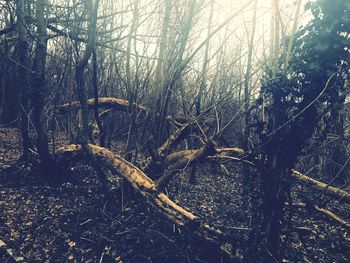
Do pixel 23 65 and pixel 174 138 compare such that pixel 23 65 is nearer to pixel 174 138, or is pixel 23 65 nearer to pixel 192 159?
pixel 174 138

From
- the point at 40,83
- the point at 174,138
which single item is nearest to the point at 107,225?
the point at 174,138

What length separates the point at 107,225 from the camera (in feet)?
13.7

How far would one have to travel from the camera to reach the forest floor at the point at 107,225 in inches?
143

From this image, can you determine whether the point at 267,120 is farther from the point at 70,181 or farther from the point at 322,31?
the point at 70,181

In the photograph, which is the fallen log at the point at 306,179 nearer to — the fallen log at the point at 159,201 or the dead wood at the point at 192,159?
the dead wood at the point at 192,159

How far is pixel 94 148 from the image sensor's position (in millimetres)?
4535

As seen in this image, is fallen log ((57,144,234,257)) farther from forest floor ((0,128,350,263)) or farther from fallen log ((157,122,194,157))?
fallen log ((157,122,194,157))

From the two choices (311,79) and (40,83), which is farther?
(40,83)

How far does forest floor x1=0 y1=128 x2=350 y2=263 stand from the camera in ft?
11.9

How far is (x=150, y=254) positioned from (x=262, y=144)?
75.4 inches

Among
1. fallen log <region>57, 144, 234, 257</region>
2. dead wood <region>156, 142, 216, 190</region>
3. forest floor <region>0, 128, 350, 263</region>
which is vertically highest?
dead wood <region>156, 142, 216, 190</region>

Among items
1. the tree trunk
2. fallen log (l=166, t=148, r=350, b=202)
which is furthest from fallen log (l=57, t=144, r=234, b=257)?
the tree trunk

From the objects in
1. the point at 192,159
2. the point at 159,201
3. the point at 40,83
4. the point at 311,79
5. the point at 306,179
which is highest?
the point at 311,79

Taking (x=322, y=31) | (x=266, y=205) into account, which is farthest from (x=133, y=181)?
(x=322, y=31)
